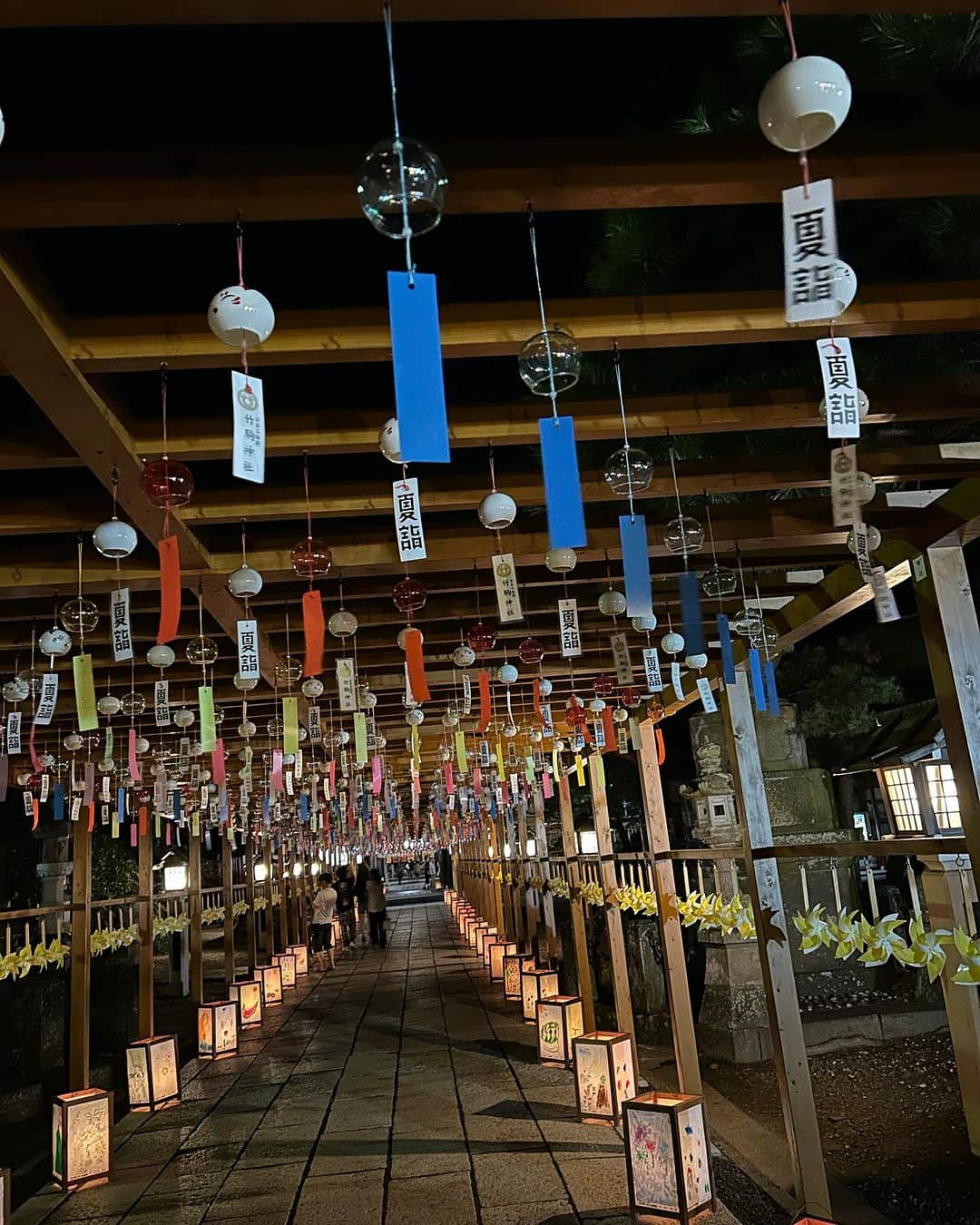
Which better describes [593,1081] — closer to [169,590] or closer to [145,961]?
[169,590]

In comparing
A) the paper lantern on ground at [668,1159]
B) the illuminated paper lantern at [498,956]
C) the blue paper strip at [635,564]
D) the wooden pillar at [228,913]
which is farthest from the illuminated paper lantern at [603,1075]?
the wooden pillar at [228,913]

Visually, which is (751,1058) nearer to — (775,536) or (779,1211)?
(779,1211)

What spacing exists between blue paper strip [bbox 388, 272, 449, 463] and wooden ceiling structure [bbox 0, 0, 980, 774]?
0.63 metres

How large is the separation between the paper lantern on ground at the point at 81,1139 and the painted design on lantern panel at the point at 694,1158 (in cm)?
338

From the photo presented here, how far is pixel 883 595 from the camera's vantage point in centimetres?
346

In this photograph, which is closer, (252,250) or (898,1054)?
(252,250)

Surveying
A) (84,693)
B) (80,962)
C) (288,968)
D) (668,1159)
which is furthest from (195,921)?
(668,1159)

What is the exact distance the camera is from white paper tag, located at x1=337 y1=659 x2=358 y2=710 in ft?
17.6

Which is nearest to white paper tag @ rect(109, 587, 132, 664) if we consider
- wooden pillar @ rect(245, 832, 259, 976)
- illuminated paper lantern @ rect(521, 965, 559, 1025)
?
illuminated paper lantern @ rect(521, 965, 559, 1025)

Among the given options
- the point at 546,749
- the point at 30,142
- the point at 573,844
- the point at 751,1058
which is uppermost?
the point at 30,142

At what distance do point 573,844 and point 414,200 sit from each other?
724 centimetres

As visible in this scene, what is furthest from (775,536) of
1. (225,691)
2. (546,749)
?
(546,749)

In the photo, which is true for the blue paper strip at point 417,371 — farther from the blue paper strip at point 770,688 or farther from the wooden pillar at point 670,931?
the wooden pillar at point 670,931

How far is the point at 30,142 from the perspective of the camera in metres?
2.54
